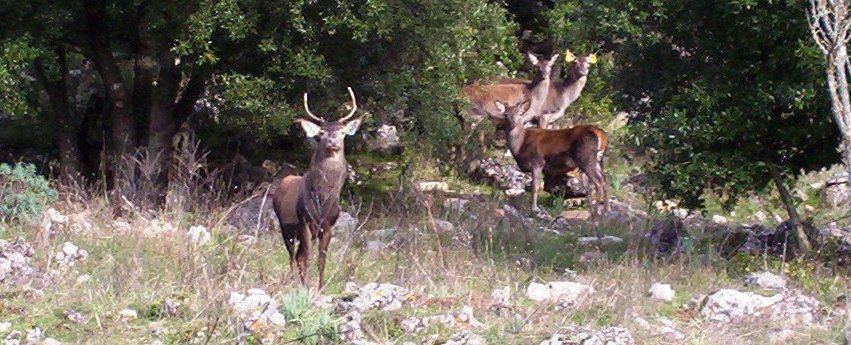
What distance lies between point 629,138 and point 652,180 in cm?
44

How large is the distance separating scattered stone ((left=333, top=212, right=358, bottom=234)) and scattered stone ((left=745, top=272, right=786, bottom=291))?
3.32 meters

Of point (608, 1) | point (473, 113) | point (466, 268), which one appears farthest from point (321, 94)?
point (473, 113)

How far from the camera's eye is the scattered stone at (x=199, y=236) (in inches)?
425

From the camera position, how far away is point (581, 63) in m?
21.4

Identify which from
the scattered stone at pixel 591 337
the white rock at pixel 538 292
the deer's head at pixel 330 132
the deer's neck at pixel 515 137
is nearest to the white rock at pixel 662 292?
the white rock at pixel 538 292

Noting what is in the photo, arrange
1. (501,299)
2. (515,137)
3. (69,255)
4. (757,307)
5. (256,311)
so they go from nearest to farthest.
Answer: (256,311), (757,307), (501,299), (69,255), (515,137)

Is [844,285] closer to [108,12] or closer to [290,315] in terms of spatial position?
[290,315]

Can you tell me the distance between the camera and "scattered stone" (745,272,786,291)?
35.6 feet

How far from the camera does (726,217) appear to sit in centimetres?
1761

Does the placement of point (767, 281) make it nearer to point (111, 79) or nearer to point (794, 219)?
point (794, 219)

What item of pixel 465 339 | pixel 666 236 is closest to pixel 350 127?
pixel 465 339

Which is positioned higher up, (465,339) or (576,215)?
(465,339)

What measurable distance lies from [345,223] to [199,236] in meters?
2.88

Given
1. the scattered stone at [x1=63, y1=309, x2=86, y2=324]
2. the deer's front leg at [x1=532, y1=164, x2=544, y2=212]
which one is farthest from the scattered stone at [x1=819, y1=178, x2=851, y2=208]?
the scattered stone at [x1=63, y1=309, x2=86, y2=324]
